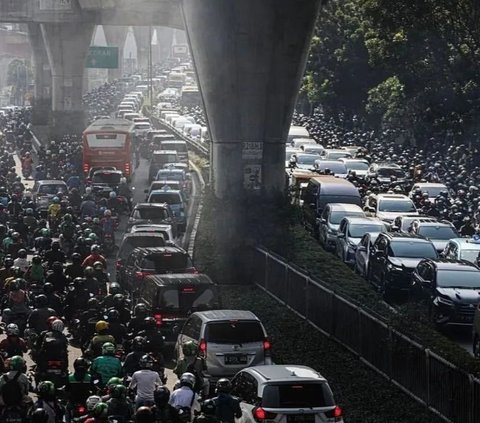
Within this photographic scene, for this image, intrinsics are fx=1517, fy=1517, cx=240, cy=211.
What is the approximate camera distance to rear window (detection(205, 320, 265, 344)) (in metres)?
21.5

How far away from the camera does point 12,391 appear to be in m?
16.9

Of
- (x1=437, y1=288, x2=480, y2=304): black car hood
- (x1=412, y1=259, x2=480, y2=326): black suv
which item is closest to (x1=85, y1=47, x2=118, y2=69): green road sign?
(x1=412, y1=259, x2=480, y2=326): black suv

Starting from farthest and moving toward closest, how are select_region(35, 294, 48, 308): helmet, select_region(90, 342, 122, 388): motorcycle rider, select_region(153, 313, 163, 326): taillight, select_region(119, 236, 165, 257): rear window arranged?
1. select_region(119, 236, 165, 257): rear window
2. select_region(153, 313, 163, 326): taillight
3. select_region(35, 294, 48, 308): helmet
4. select_region(90, 342, 122, 388): motorcycle rider

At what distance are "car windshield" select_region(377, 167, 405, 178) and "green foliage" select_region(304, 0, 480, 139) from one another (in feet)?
13.2

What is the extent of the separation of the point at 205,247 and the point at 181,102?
90.8 meters

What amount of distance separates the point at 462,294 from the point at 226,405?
12.0 meters

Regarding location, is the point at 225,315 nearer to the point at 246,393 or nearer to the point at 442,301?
the point at 246,393

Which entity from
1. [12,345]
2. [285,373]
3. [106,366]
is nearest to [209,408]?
[285,373]

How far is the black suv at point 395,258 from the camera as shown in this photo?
31256 mm

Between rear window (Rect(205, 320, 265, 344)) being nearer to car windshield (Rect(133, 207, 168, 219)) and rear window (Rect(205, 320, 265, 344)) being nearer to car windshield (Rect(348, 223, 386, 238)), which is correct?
car windshield (Rect(348, 223, 386, 238))

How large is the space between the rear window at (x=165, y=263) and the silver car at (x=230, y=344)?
7131 millimetres

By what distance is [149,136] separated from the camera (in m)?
75.0

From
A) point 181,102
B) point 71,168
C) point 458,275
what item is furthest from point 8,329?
point 181,102

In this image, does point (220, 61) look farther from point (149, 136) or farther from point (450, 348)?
point (149, 136)
